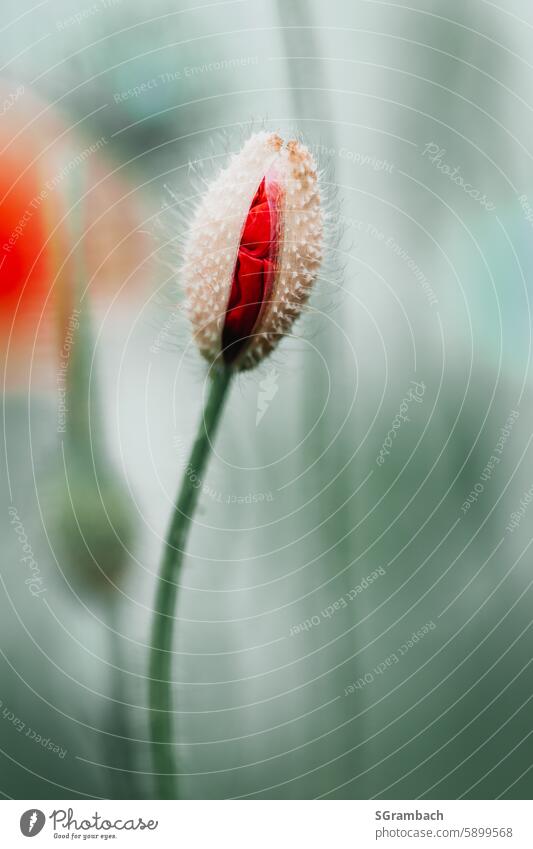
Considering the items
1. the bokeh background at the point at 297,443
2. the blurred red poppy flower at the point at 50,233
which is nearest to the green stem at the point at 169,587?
the bokeh background at the point at 297,443

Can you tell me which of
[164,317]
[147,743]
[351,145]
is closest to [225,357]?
[164,317]

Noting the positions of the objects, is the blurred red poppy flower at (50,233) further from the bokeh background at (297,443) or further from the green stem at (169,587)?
the green stem at (169,587)

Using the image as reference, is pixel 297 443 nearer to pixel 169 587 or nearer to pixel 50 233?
pixel 169 587

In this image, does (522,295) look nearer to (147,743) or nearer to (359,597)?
(359,597)

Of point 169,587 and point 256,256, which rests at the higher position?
point 256,256

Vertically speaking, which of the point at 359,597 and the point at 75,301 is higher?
the point at 75,301

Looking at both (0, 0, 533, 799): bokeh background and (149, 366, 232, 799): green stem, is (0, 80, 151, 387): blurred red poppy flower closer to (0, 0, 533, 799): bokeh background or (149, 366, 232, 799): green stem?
(0, 0, 533, 799): bokeh background

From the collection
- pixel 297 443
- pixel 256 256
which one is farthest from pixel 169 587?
pixel 256 256
